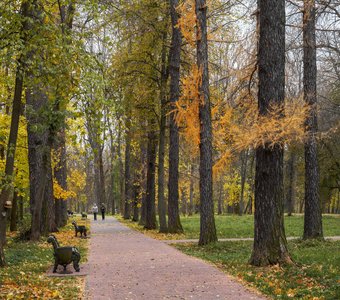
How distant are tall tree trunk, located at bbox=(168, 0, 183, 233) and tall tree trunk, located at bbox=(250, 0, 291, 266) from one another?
9617 millimetres

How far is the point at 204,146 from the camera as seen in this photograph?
16172 mm

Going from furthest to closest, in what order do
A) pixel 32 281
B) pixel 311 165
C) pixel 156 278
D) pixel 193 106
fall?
pixel 193 106 < pixel 311 165 < pixel 156 278 < pixel 32 281

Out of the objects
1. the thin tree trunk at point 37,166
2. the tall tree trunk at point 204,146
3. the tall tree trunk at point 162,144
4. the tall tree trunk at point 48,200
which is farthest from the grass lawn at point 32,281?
the tall tree trunk at point 162,144

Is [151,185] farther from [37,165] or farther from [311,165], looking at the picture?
[311,165]

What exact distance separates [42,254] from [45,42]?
7.51 metres

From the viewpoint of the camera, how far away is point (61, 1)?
908cm

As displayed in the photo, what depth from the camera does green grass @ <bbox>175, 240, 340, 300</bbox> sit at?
784 centimetres

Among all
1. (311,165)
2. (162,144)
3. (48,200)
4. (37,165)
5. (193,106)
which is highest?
(193,106)

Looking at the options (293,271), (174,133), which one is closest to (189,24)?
(174,133)

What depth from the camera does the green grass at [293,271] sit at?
784cm

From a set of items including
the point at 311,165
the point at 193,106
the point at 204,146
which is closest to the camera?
the point at 204,146

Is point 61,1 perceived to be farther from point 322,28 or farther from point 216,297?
point 322,28

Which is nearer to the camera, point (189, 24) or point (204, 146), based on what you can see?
point (204, 146)

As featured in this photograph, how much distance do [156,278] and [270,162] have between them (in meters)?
3.71
